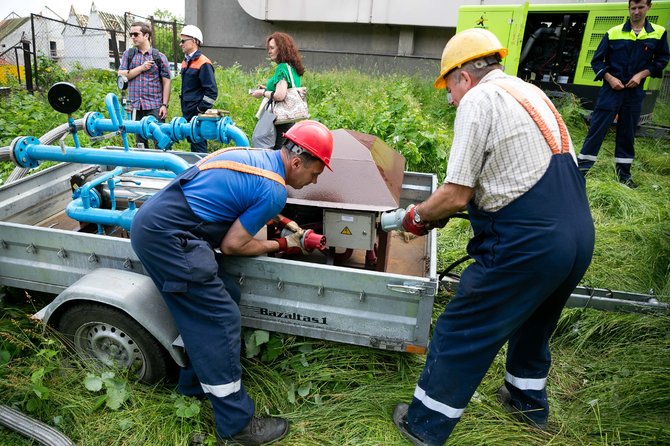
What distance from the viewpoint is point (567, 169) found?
2.04 metres

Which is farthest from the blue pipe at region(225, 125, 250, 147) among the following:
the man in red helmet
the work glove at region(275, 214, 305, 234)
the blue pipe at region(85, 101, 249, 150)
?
the man in red helmet

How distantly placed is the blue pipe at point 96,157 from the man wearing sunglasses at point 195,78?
2.49 metres

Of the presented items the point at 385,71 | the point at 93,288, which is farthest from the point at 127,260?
the point at 385,71

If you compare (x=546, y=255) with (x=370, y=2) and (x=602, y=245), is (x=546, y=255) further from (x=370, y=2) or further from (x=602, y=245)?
(x=370, y=2)

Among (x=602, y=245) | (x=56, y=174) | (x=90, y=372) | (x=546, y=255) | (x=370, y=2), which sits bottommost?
(x=90, y=372)

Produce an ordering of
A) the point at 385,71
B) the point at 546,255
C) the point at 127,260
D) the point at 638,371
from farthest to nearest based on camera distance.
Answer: the point at 385,71
the point at 638,371
the point at 127,260
the point at 546,255

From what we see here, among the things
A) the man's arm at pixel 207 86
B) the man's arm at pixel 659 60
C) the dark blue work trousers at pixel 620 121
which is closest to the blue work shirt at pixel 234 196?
the man's arm at pixel 207 86

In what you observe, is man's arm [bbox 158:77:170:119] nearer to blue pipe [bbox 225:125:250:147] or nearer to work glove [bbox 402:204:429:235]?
blue pipe [bbox 225:125:250:147]

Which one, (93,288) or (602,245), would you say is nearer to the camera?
(93,288)

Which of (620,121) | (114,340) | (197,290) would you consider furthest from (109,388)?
(620,121)

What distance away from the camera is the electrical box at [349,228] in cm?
262

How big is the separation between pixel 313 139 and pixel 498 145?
853mm

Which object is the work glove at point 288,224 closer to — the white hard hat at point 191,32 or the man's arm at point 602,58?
the white hard hat at point 191,32

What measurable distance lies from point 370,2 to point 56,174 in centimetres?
1477
